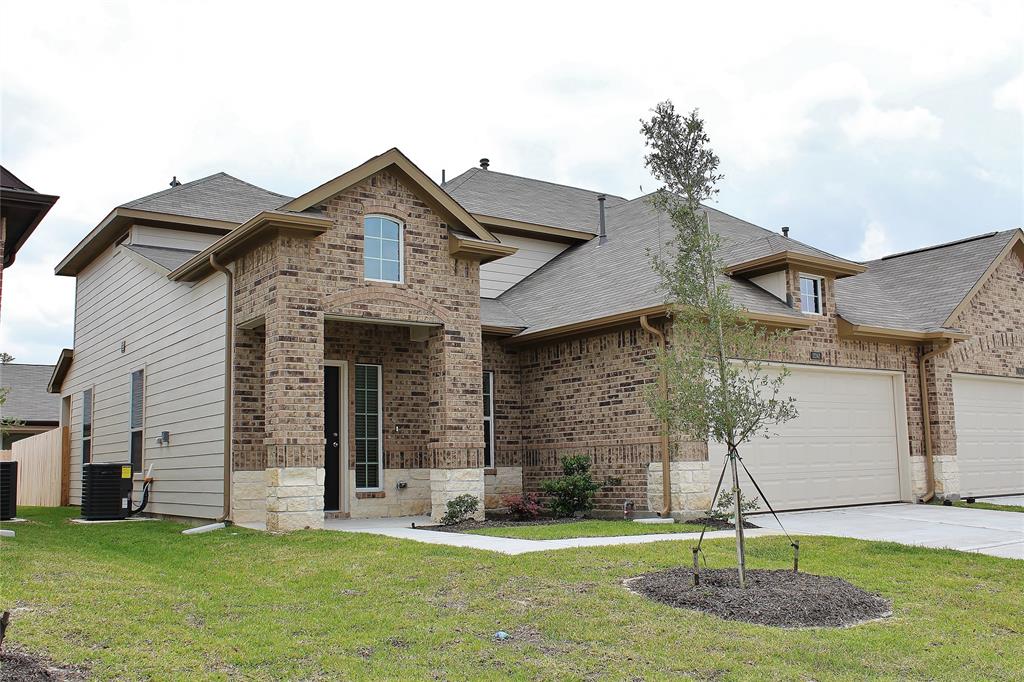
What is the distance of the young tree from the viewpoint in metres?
8.00

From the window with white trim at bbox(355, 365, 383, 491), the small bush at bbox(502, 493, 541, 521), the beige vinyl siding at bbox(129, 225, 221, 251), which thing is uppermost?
the beige vinyl siding at bbox(129, 225, 221, 251)

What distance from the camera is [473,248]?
14.1 metres

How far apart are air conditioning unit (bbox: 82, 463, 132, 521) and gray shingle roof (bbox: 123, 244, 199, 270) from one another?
3.64 meters

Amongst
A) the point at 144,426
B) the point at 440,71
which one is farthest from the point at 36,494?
the point at 440,71

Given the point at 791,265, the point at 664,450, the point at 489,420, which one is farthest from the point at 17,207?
the point at 791,265

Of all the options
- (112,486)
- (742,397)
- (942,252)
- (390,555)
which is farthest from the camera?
(942,252)

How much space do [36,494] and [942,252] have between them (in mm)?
22410

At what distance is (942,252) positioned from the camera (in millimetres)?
20766

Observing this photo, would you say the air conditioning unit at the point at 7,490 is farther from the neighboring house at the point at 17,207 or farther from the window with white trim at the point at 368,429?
the window with white trim at the point at 368,429

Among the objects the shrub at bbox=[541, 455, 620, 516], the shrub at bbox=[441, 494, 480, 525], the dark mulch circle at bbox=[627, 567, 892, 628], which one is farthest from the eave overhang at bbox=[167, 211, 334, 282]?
the dark mulch circle at bbox=[627, 567, 892, 628]

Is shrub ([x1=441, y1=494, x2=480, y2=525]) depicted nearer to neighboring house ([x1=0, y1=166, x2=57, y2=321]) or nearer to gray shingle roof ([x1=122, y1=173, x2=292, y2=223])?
neighboring house ([x1=0, y1=166, x2=57, y2=321])

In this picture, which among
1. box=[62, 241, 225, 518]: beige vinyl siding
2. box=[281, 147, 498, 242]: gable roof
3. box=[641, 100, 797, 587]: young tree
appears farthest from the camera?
box=[62, 241, 225, 518]: beige vinyl siding

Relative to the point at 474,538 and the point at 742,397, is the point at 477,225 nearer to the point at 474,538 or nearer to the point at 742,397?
the point at 474,538

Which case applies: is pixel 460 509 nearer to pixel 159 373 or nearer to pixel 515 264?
pixel 159 373
